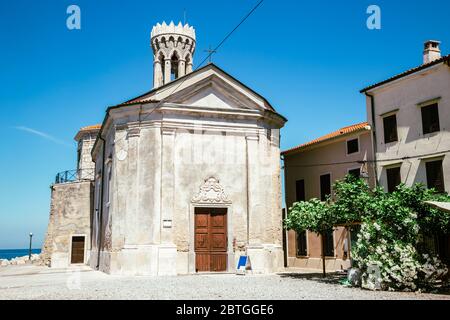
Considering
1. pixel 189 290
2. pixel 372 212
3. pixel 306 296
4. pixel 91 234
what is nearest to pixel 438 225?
pixel 372 212

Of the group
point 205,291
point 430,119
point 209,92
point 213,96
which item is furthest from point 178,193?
point 430,119

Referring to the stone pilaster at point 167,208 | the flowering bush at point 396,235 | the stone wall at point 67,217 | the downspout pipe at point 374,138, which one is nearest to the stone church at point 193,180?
the stone pilaster at point 167,208

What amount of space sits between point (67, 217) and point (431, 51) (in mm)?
23519

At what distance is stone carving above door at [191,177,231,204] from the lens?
2075cm

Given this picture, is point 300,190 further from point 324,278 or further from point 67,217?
point 67,217

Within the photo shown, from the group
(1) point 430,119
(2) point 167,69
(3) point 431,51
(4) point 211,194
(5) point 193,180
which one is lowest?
(4) point 211,194

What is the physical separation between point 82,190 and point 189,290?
19.8 m

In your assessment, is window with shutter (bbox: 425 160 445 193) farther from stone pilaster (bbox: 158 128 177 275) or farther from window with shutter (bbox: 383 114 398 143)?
stone pilaster (bbox: 158 128 177 275)

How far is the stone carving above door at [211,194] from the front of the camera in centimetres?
2075

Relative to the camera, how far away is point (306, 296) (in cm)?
1213

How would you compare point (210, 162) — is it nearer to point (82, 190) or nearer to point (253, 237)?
point (253, 237)

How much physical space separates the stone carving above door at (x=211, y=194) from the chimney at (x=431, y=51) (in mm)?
11730

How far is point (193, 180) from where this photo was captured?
20.8 metres
